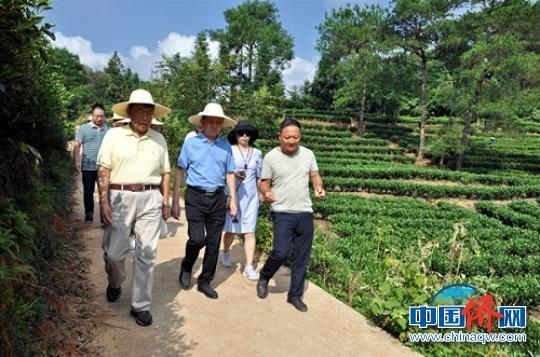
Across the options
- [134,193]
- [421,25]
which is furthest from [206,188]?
[421,25]

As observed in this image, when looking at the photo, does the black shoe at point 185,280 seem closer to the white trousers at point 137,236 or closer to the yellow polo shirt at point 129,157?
the white trousers at point 137,236

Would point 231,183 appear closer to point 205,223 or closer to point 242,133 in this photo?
point 205,223

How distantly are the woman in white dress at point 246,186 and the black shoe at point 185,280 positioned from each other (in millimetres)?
809

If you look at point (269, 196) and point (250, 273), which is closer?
point (269, 196)

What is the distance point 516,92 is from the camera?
2134 cm

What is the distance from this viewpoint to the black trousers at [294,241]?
3.92 metres

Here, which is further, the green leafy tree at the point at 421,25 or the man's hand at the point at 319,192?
the green leafy tree at the point at 421,25

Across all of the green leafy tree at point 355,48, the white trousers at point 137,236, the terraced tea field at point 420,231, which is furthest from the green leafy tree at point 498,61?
the white trousers at point 137,236

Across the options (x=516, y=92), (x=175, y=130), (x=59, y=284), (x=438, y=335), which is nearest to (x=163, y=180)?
(x=59, y=284)

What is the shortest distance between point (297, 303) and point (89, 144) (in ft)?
13.6

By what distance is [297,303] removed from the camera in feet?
13.1

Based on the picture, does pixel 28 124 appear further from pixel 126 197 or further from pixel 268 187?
pixel 268 187

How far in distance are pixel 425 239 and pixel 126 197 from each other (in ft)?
24.5

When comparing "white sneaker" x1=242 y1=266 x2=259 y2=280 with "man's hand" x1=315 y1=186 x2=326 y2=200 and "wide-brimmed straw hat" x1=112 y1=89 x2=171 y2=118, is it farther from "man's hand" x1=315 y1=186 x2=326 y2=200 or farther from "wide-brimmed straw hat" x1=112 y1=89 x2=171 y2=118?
"wide-brimmed straw hat" x1=112 y1=89 x2=171 y2=118
